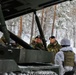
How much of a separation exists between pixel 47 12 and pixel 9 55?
40268 mm

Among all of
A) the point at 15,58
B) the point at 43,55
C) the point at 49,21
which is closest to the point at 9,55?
the point at 15,58

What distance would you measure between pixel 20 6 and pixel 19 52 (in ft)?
4.75

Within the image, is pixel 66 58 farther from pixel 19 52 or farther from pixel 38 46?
pixel 19 52

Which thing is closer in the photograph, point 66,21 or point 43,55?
point 43,55

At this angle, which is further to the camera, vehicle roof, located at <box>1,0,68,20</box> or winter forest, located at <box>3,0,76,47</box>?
winter forest, located at <box>3,0,76,47</box>

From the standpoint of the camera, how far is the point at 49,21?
48188mm

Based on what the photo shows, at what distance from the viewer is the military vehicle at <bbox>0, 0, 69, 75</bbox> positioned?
436cm

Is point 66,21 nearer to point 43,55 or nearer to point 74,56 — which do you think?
point 74,56

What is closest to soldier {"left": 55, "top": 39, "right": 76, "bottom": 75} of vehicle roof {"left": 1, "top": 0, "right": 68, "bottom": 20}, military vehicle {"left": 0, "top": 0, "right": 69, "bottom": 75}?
military vehicle {"left": 0, "top": 0, "right": 69, "bottom": 75}

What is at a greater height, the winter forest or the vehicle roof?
the winter forest

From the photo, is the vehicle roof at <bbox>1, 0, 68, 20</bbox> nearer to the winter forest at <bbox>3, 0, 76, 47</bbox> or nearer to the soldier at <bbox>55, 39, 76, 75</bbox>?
the soldier at <bbox>55, 39, 76, 75</bbox>

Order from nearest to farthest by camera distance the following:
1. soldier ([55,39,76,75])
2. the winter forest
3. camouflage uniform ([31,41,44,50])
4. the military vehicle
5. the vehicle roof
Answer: the military vehicle → the vehicle roof → camouflage uniform ([31,41,44,50]) → soldier ([55,39,76,75]) → the winter forest

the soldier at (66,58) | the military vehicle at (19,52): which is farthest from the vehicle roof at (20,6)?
the soldier at (66,58)

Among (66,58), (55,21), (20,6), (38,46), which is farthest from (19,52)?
(55,21)
